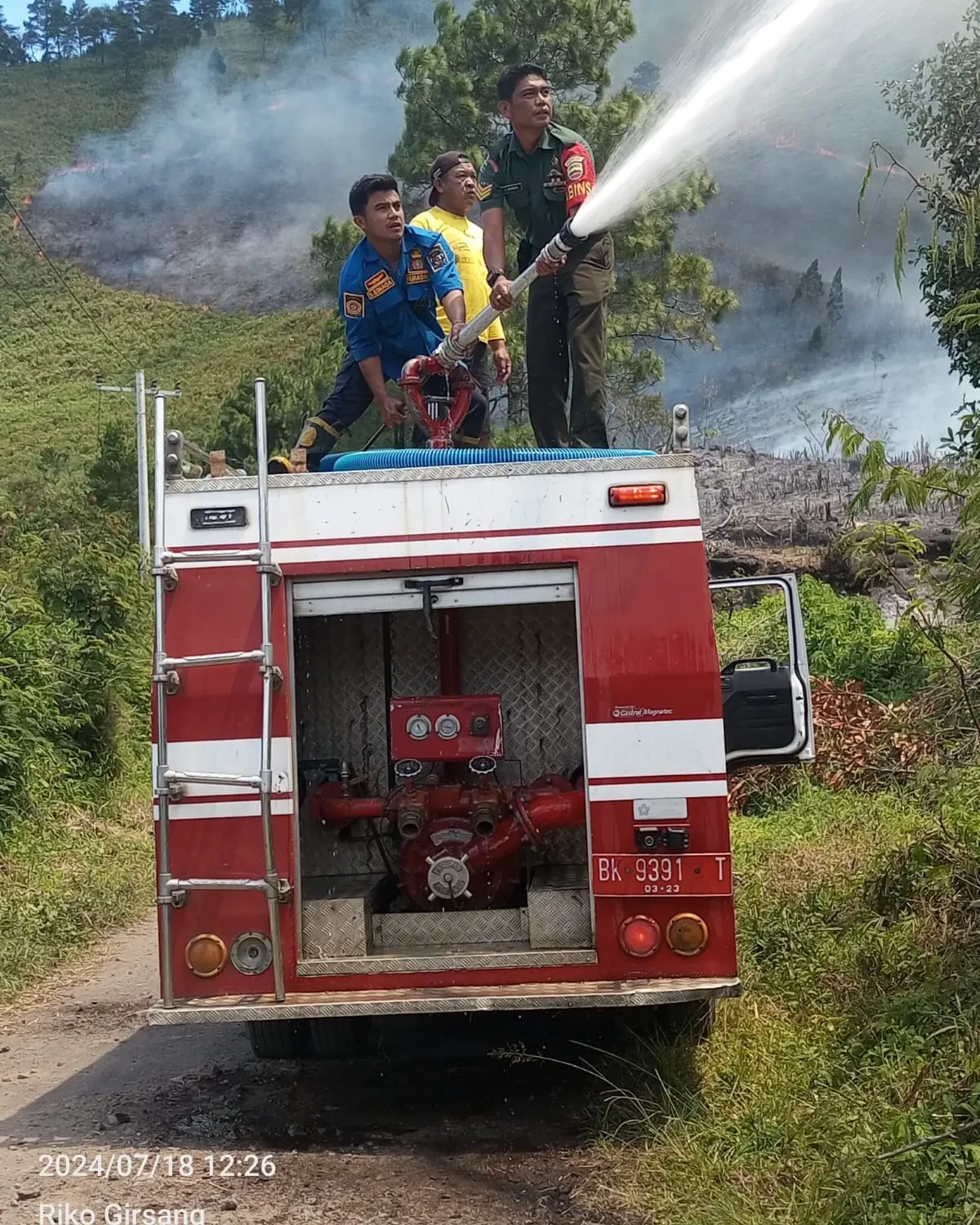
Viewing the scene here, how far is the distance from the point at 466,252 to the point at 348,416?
1.28 meters

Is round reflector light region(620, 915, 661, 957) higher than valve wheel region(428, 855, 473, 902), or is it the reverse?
valve wheel region(428, 855, 473, 902)

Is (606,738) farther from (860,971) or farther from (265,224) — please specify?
(265,224)

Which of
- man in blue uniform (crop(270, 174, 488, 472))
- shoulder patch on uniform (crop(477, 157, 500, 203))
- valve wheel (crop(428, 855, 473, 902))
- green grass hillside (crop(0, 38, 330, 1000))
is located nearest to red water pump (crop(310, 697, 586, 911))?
valve wheel (crop(428, 855, 473, 902))

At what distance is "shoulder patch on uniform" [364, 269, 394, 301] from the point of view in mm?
7887

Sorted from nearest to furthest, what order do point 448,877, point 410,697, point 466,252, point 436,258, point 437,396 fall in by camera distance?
1. point 448,877
2. point 410,697
3. point 437,396
4. point 436,258
5. point 466,252

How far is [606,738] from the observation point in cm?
580

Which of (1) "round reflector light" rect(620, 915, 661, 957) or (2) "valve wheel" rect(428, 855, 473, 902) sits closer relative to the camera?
(1) "round reflector light" rect(620, 915, 661, 957)

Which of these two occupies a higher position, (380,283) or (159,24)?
(159,24)

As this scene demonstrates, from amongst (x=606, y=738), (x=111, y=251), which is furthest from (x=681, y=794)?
(x=111, y=251)

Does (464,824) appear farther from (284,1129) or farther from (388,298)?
(388,298)

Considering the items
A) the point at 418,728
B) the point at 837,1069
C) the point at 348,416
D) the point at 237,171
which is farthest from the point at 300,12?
the point at 837,1069

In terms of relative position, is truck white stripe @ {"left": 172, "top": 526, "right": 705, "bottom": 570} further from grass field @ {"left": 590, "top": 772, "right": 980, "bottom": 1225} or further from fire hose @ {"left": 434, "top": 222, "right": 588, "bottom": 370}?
grass field @ {"left": 590, "top": 772, "right": 980, "bottom": 1225}

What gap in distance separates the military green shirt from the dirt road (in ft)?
13.8

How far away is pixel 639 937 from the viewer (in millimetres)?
5766
